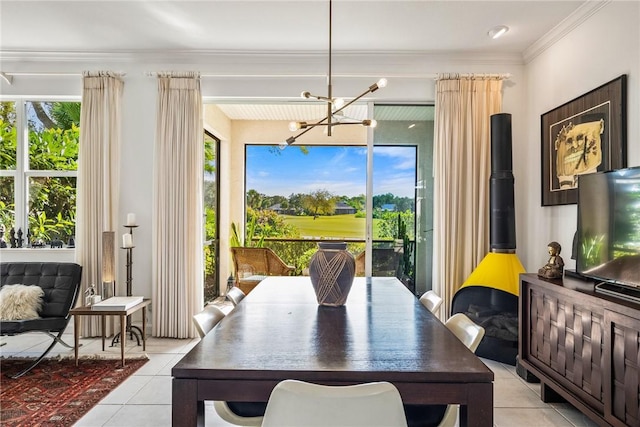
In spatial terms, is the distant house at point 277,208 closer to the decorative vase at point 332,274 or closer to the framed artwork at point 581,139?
the framed artwork at point 581,139

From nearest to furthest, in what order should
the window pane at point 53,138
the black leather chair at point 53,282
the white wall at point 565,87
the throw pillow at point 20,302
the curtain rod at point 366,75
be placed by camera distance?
the white wall at point 565,87 → the throw pillow at point 20,302 → the black leather chair at point 53,282 → the curtain rod at point 366,75 → the window pane at point 53,138

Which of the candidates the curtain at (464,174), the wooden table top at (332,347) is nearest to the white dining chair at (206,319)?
the wooden table top at (332,347)

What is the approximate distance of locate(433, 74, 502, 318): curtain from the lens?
391 cm

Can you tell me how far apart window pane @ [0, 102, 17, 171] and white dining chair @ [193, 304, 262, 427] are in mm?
3659

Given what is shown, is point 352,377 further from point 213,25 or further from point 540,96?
point 540,96

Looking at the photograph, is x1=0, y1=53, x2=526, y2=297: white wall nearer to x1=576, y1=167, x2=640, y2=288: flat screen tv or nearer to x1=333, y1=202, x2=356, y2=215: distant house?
x1=576, y1=167, x2=640, y2=288: flat screen tv

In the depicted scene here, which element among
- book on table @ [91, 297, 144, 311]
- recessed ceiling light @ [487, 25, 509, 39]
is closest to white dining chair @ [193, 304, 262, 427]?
book on table @ [91, 297, 144, 311]

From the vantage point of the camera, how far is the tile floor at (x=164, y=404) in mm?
2371

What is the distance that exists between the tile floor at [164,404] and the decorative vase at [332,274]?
3.48 feet

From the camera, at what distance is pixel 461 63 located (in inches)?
158

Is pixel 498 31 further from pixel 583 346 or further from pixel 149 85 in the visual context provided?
pixel 149 85

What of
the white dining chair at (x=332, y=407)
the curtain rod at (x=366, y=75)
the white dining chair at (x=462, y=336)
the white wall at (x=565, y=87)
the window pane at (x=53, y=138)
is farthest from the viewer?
the window pane at (x=53, y=138)

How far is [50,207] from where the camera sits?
4.28 meters

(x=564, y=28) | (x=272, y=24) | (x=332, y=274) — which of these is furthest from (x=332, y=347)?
(x=564, y=28)
